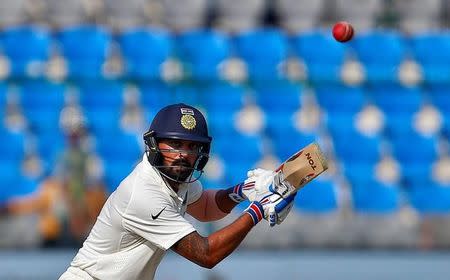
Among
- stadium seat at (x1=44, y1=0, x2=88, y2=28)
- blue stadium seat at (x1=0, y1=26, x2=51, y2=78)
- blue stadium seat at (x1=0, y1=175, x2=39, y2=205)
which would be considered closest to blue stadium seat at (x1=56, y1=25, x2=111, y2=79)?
blue stadium seat at (x1=0, y1=26, x2=51, y2=78)

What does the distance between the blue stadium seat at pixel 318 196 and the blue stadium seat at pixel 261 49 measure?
8.54 feet

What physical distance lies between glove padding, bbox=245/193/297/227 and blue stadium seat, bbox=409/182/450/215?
617cm

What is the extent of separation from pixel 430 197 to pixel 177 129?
6826 millimetres

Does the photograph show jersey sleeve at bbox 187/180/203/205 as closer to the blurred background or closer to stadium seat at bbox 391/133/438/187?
the blurred background

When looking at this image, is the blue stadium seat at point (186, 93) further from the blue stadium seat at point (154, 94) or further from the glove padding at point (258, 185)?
the glove padding at point (258, 185)

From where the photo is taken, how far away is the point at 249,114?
11.2 m

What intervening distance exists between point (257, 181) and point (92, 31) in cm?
832

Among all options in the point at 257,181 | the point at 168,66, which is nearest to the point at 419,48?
the point at 168,66

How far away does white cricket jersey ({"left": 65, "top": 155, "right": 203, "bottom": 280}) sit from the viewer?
427 cm

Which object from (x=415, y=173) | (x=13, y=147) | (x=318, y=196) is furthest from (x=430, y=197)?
(x=13, y=147)

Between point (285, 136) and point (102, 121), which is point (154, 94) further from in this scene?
point (285, 136)

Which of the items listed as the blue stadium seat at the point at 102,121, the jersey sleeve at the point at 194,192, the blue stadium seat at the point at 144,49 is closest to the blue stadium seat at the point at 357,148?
the blue stadium seat at the point at 144,49

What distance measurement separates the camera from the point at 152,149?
4316 mm

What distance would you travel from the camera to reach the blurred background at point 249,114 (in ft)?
27.4
